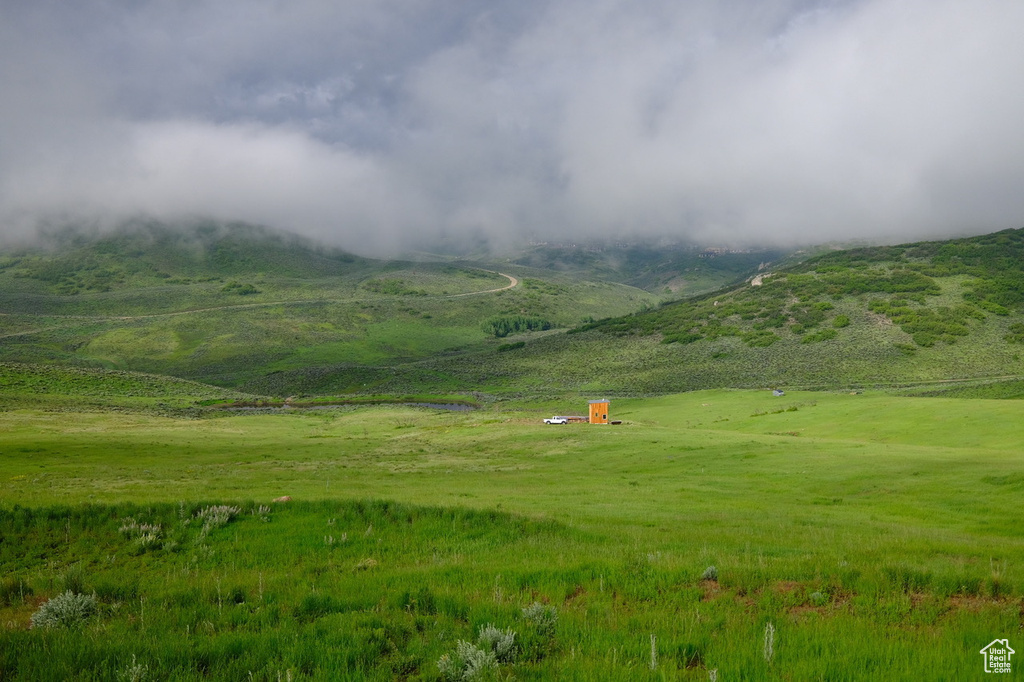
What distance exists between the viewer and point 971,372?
9500cm

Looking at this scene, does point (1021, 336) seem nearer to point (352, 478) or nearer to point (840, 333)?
point (840, 333)

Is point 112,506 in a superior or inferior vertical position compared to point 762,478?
superior

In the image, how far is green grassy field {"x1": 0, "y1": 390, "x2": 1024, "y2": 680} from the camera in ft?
19.2

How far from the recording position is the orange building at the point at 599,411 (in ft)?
207

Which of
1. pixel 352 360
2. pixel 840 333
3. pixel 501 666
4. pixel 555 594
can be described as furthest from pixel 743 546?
pixel 352 360

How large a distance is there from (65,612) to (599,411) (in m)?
58.5

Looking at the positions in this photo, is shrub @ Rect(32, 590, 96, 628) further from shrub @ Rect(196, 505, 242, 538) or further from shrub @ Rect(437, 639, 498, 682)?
shrub @ Rect(196, 505, 242, 538)

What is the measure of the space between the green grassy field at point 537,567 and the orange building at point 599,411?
29769 millimetres

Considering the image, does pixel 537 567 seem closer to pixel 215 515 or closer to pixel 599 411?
pixel 215 515

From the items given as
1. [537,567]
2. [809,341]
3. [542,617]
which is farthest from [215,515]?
[809,341]

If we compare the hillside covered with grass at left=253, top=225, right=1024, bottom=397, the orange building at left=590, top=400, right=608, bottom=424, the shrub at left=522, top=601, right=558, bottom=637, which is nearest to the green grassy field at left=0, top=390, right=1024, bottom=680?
the shrub at left=522, top=601, right=558, bottom=637

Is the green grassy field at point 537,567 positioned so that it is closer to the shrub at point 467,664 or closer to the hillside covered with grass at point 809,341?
the shrub at point 467,664

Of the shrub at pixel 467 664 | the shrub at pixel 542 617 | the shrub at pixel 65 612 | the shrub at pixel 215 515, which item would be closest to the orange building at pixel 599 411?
the shrub at pixel 215 515

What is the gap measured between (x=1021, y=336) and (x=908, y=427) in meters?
97.0
